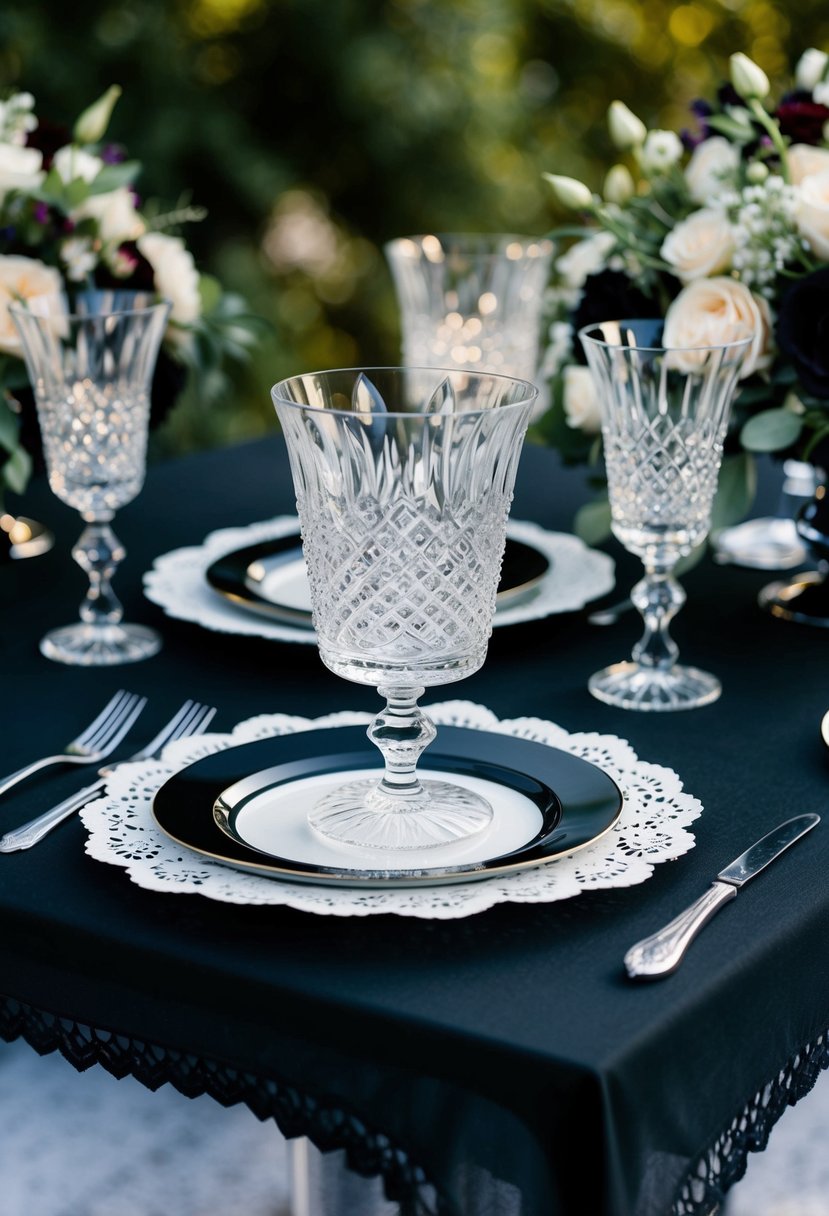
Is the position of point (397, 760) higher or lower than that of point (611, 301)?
lower

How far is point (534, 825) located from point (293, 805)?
0.54ft

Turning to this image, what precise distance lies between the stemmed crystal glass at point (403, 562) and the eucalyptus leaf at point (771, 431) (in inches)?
19.4

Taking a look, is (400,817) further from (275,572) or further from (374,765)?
(275,572)

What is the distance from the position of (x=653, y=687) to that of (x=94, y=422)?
58 cm

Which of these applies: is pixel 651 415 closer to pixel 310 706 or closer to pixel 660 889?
pixel 310 706

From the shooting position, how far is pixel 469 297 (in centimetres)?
193

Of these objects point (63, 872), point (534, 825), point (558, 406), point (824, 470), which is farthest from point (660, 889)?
point (558, 406)

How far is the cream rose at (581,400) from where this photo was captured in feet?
5.31

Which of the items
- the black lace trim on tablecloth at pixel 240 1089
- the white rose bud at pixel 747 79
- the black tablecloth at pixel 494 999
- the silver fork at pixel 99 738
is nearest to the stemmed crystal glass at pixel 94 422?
the silver fork at pixel 99 738

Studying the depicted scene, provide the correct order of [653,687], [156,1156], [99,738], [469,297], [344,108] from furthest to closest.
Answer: [344,108] < [156,1156] < [469,297] < [653,687] < [99,738]

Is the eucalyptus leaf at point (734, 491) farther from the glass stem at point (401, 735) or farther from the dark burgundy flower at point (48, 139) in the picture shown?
the dark burgundy flower at point (48, 139)

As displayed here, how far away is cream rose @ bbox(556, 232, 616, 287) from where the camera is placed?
1697 mm

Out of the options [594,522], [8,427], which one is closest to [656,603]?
[594,522]

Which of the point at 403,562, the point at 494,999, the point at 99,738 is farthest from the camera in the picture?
the point at 99,738
